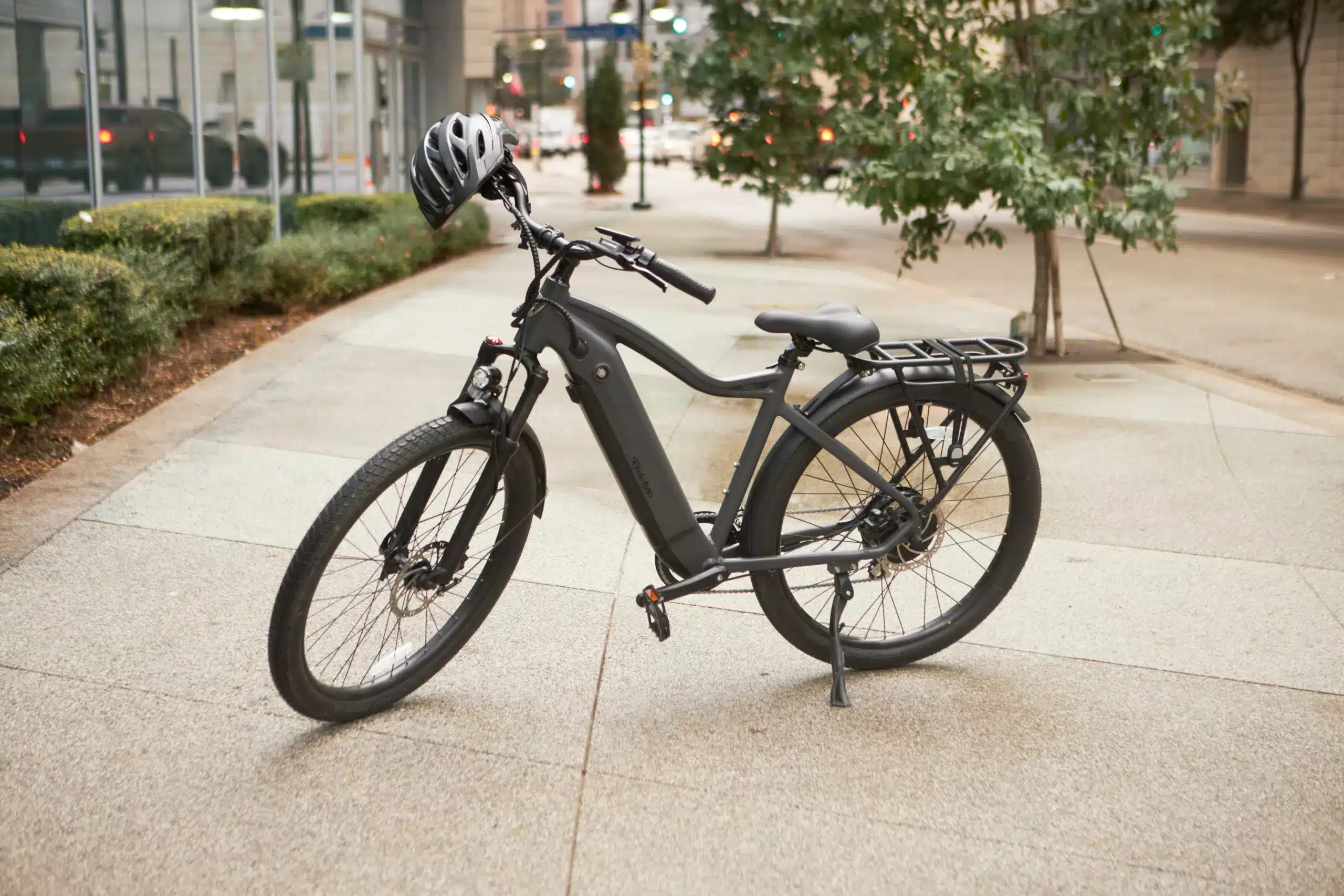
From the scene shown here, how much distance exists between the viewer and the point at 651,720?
3.88m

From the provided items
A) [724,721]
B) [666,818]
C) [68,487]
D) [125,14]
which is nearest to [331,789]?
[666,818]

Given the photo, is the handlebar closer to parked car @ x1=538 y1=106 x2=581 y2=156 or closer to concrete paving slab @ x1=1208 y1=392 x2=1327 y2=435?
concrete paving slab @ x1=1208 y1=392 x2=1327 y2=435

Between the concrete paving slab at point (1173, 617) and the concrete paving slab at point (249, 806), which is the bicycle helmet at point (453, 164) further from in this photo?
the concrete paving slab at point (1173, 617)

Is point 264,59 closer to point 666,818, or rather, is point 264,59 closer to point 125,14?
point 125,14

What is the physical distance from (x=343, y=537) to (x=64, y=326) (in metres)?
3.84

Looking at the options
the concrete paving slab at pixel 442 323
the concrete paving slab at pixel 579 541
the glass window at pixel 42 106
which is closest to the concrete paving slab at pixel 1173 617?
the concrete paving slab at pixel 579 541

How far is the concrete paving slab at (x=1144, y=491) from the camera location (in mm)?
5699

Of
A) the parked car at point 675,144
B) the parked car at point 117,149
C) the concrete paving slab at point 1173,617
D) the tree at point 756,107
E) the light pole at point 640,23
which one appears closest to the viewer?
the concrete paving slab at point 1173,617

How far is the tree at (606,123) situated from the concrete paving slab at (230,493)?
26983 mm

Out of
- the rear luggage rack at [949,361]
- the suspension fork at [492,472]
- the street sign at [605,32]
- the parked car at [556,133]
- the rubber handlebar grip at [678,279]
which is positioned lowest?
the suspension fork at [492,472]

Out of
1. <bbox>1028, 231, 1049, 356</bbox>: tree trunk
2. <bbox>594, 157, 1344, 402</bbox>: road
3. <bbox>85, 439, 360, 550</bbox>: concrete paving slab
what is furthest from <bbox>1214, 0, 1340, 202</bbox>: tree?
<bbox>85, 439, 360, 550</bbox>: concrete paving slab

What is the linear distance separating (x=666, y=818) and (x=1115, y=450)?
4445 mm

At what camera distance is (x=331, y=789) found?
134 inches

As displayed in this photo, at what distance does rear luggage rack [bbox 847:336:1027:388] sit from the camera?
3889mm
